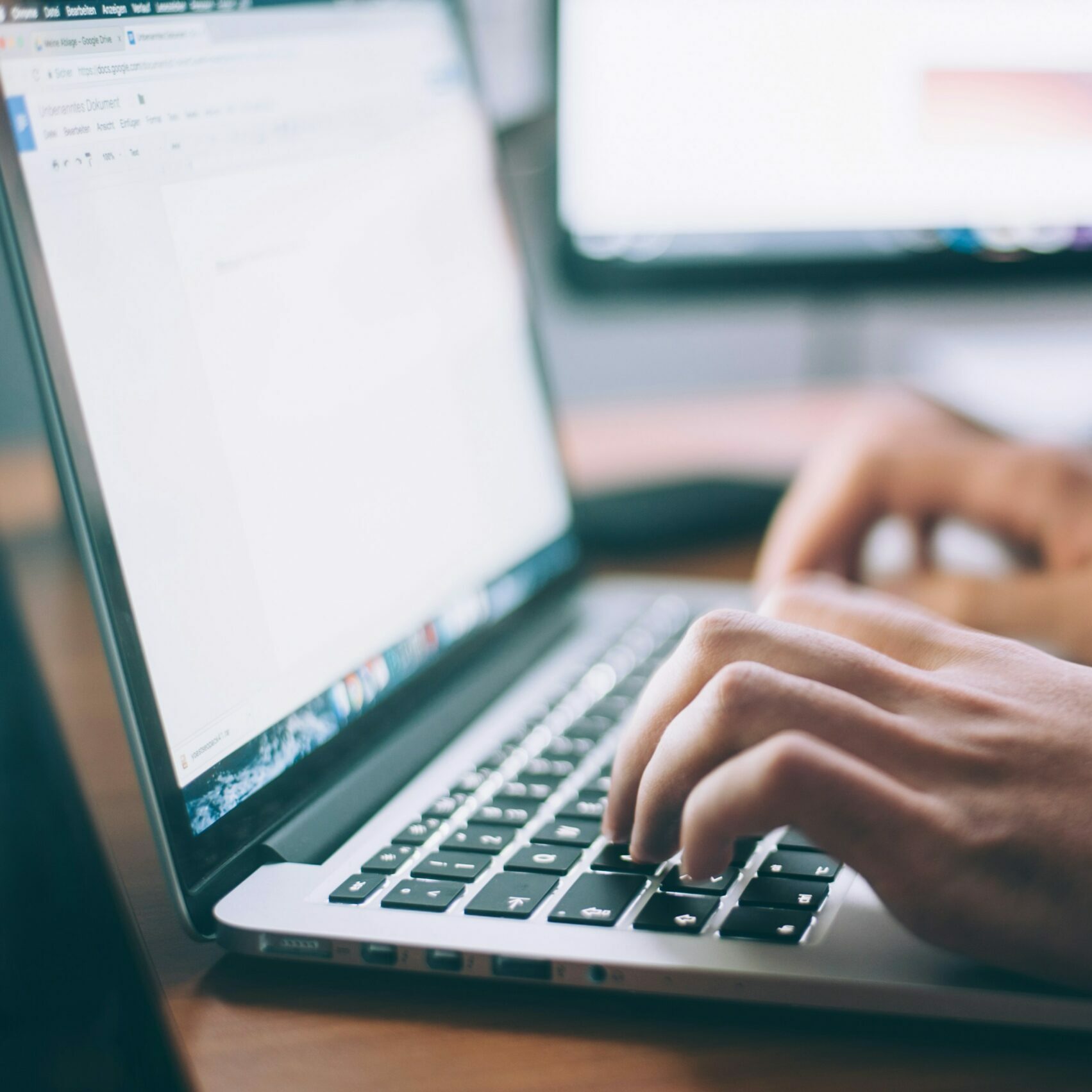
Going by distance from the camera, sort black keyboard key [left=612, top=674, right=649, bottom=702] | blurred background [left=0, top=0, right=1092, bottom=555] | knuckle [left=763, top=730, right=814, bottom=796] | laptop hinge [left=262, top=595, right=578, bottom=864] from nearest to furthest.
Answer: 1. knuckle [left=763, top=730, right=814, bottom=796]
2. laptop hinge [left=262, top=595, right=578, bottom=864]
3. black keyboard key [left=612, top=674, right=649, bottom=702]
4. blurred background [left=0, top=0, right=1092, bottom=555]

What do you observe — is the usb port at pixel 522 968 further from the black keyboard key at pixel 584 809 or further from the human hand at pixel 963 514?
the human hand at pixel 963 514

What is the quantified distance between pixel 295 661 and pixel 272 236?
0.16 m

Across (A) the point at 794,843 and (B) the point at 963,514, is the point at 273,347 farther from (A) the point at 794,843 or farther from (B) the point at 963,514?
(B) the point at 963,514

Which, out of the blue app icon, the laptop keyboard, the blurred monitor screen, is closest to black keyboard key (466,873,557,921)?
the laptop keyboard

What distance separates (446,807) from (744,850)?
0.34ft

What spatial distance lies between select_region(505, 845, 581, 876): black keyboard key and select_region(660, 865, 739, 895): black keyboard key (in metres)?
0.03

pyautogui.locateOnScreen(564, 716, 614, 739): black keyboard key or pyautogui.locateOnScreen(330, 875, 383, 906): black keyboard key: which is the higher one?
pyautogui.locateOnScreen(330, 875, 383, 906): black keyboard key

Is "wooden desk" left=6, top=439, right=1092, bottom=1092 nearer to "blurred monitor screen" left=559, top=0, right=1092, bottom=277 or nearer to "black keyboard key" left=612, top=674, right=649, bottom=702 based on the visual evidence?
"black keyboard key" left=612, top=674, right=649, bottom=702

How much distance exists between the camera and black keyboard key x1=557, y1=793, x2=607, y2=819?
376 millimetres

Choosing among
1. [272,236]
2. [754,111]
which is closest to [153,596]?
[272,236]

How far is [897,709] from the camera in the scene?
0.32m

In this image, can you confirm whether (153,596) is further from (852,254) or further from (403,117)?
(852,254)

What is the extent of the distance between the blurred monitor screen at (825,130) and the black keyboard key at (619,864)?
56 cm

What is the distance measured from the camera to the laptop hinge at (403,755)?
0.37 metres
